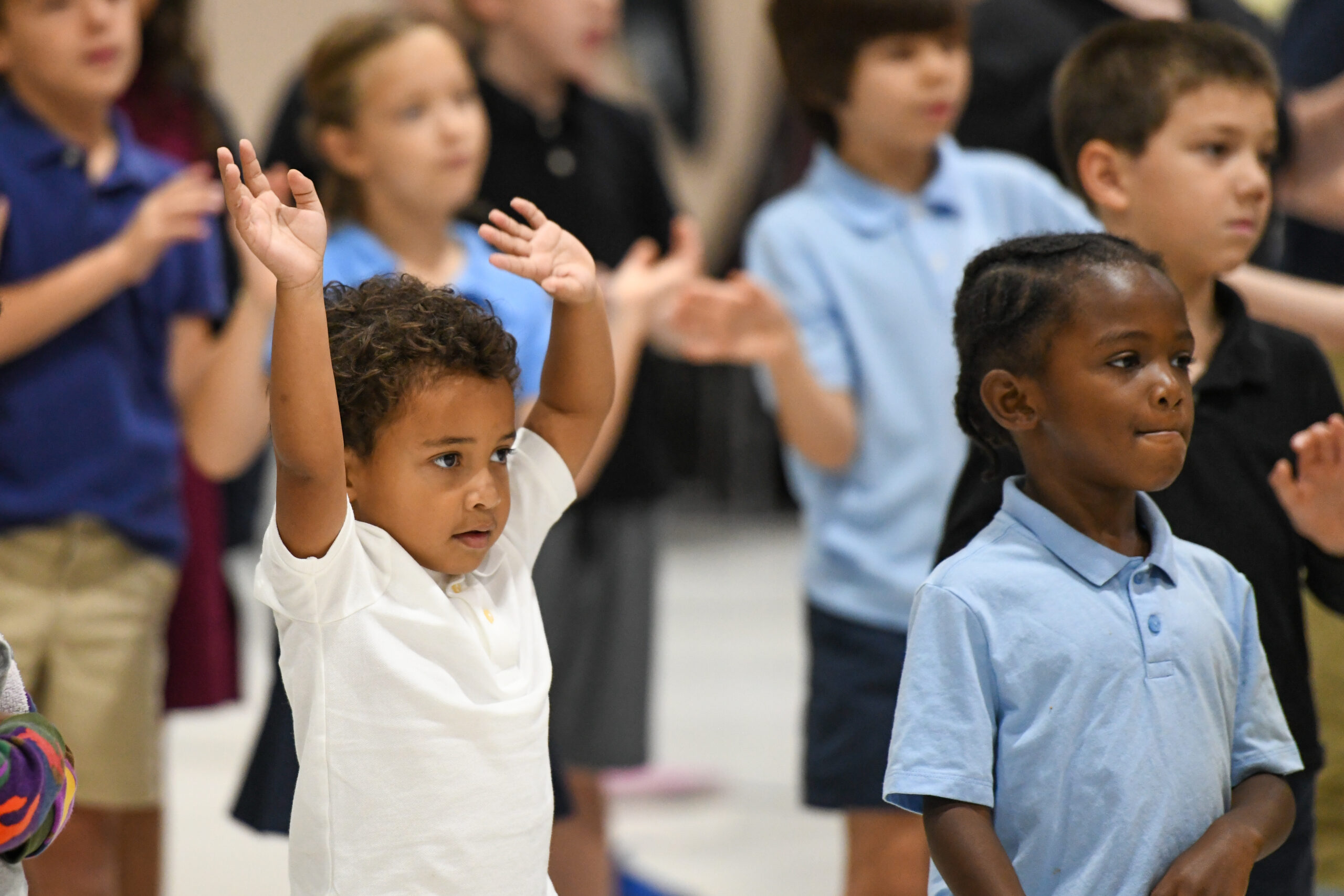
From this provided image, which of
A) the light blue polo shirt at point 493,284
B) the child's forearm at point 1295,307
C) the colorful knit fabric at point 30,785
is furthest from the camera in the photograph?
the light blue polo shirt at point 493,284

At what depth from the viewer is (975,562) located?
1419mm

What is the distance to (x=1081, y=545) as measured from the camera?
1.42 metres

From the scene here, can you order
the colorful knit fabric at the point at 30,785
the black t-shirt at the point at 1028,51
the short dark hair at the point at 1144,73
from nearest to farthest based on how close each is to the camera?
the colorful knit fabric at the point at 30,785 → the short dark hair at the point at 1144,73 → the black t-shirt at the point at 1028,51

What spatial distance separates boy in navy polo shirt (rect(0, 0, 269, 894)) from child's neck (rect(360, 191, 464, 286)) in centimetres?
20

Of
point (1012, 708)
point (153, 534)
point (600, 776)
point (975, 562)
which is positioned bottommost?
point (600, 776)

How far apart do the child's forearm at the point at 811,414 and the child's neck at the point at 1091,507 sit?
Result: 0.79 m

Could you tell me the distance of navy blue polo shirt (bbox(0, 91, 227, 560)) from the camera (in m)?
2.28

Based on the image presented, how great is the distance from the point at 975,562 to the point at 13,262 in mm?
1505

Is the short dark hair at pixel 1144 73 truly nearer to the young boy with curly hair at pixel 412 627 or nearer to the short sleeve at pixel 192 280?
the young boy with curly hair at pixel 412 627

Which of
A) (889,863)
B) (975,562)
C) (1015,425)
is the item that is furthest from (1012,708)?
(889,863)

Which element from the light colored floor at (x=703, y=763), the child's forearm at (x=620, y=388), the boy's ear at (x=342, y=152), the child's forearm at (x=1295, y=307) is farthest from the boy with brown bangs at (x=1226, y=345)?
the light colored floor at (x=703, y=763)

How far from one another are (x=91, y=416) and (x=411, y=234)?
1.66 feet

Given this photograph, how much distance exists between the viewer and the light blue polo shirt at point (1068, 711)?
4.47 ft

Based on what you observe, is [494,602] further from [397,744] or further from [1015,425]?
[1015,425]
